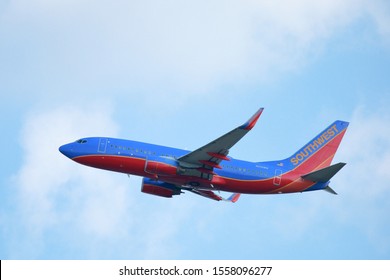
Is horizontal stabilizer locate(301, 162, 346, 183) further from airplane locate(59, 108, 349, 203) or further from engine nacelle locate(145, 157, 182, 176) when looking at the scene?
engine nacelle locate(145, 157, 182, 176)

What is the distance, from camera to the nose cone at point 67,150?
7050cm

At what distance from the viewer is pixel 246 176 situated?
7112 cm

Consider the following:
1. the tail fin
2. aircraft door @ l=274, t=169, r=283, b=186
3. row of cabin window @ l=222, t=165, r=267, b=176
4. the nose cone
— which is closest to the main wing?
row of cabin window @ l=222, t=165, r=267, b=176

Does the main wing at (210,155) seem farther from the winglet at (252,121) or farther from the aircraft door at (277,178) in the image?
the aircraft door at (277,178)

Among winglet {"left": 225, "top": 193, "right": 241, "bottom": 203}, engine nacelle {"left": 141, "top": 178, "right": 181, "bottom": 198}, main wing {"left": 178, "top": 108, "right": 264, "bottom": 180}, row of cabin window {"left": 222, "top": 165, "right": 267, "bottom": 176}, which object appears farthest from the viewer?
winglet {"left": 225, "top": 193, "right": 241, "bottom": 203}

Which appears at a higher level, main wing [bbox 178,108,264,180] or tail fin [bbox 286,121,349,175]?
tail fin [bbox 286,121,349,175]

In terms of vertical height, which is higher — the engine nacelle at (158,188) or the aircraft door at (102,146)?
the aircraft door at (102,146)

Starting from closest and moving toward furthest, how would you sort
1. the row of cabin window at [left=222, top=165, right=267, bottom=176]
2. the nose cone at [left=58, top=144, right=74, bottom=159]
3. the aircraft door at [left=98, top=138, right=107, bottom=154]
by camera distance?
1. the aircraft door at [left=98, top=138, right=107, bottom=154]
2. the nose cone at [left=58, top=144, right=74, bottom=159]
3. the row of cabin window at [left=222, top=165, right=267, bottom=176]

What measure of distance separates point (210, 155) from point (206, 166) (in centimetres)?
188

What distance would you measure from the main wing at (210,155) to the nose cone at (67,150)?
9768mm

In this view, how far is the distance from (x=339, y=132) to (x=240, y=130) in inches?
651

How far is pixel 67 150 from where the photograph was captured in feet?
232

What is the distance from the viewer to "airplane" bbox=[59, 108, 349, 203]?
68.7m

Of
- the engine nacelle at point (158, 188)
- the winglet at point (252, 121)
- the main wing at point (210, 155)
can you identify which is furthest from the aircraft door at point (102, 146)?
the winglet at point (252, 121)
